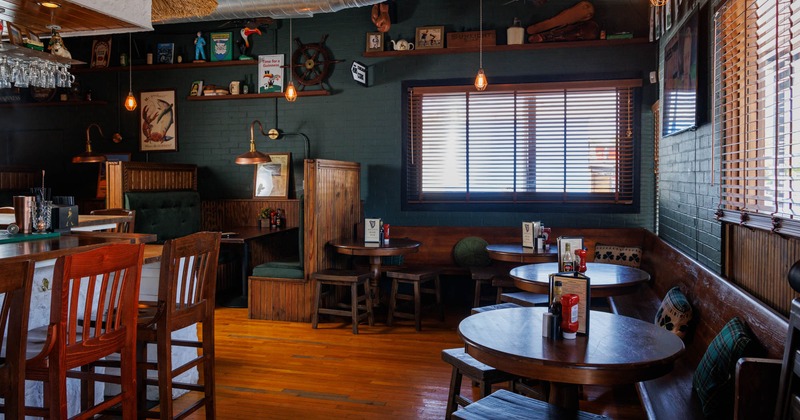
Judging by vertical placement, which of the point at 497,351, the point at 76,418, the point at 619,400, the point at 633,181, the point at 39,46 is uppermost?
the point at 39,46

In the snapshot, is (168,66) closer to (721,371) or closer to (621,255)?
(621,255)

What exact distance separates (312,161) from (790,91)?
3935 millimetres

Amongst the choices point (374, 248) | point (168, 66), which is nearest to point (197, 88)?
point (168, 66)

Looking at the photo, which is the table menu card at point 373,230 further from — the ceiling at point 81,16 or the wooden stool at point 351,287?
the ceiling at point 81,16

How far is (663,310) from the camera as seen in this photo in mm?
3721

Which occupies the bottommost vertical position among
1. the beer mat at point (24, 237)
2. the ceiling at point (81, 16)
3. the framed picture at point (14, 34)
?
the beer mat at point (24, 237)

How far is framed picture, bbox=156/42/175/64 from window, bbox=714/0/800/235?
6.32m

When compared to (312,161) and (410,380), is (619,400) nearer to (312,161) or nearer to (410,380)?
(410,380)

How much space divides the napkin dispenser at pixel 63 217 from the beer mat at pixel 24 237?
0.38 ft

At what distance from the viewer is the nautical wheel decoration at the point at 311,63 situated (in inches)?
285

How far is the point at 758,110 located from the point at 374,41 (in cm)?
476

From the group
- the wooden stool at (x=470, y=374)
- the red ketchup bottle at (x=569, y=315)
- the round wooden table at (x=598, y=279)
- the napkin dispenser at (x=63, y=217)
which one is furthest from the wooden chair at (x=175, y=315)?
the round wooden table at (x=598, y=279)

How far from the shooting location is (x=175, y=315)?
9.34ft

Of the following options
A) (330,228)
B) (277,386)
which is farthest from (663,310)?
(330,228)
